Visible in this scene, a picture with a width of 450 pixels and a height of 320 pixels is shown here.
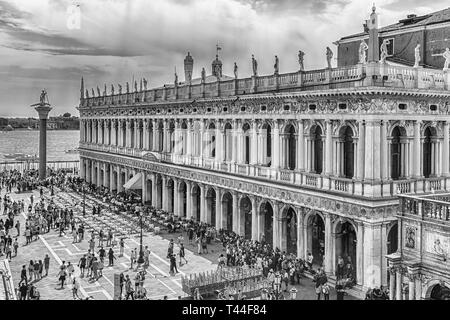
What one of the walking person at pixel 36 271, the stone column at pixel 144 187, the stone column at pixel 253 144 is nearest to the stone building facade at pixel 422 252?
the stone column at pixel 253 144

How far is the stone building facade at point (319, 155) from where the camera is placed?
24.4 metres

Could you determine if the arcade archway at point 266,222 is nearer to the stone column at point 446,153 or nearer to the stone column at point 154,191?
the stone column at point 446,153

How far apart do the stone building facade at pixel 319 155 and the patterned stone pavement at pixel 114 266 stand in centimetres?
290

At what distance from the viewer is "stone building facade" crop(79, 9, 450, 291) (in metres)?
24.4

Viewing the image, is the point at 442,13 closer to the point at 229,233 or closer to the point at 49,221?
the point at 229,233

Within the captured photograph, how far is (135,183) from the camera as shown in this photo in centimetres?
4875

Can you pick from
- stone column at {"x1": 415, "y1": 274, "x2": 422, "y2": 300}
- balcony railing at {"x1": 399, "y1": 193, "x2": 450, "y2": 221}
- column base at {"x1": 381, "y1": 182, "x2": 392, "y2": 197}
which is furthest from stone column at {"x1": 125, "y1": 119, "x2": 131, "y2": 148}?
stone column at {"x1": 415, "y1": 274, "x2": 422, "y2": 300}

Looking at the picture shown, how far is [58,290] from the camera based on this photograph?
25359 mm

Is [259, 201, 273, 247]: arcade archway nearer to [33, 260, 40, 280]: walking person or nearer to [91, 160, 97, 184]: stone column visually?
[33, 260, 40, 280]: walking person

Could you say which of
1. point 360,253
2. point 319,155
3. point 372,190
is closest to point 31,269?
point 319,155

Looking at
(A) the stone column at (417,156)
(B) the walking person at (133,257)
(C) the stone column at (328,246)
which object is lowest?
(B) the walking person at (133,257)

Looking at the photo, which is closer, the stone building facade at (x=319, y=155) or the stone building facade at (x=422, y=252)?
the stone building facade at (x=422, y=252)

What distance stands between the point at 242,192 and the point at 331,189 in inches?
323
